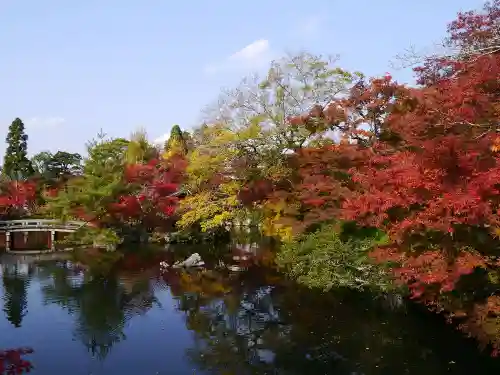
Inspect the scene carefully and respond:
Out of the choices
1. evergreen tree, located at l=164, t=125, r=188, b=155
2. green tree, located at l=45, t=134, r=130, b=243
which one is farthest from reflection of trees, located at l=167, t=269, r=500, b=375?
evergreen tree, located at l=164, t=125, r=188, b=155

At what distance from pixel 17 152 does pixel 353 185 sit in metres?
34.2

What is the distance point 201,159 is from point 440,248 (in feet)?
45.8

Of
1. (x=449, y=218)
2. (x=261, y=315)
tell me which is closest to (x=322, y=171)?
(x=261, y=315)

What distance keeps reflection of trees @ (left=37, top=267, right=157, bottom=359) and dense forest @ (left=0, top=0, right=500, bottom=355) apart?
5132 mm

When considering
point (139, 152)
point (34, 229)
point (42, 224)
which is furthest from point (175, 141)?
point (34, 229)

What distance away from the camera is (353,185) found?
1474cm

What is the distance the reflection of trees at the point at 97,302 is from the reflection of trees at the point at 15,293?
0.65 metres

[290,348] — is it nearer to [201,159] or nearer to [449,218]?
[449,218]

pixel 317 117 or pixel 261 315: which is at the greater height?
pixel 317 117

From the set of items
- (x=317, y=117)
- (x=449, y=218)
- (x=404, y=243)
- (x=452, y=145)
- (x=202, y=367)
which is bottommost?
(x=202, y=367)

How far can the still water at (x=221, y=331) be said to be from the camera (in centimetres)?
889

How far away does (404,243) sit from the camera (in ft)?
30.3

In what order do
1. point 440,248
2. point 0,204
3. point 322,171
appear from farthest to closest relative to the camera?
point 0,204
point 322,171
point 440,248

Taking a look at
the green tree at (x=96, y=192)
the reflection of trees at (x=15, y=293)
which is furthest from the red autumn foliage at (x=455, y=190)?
the green tree at (x=96, y=192)
